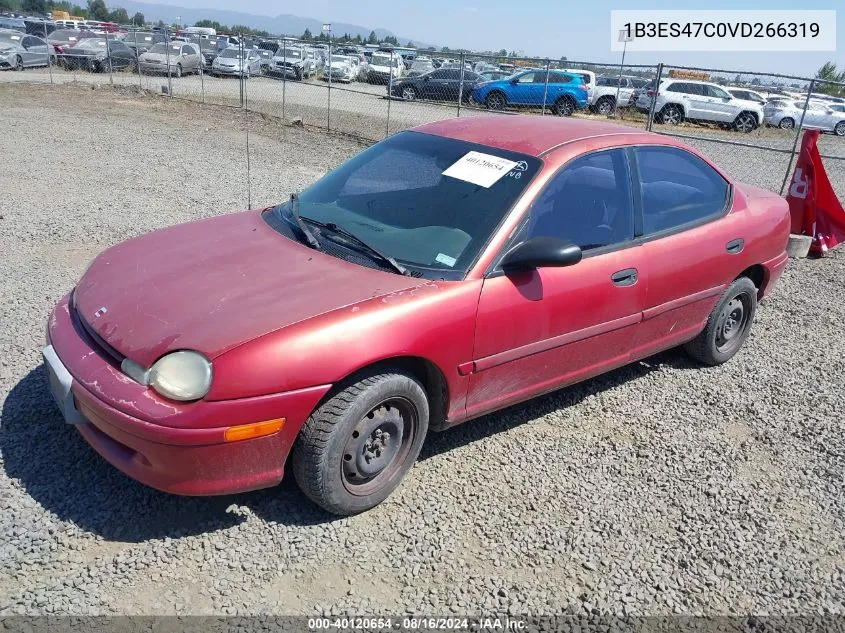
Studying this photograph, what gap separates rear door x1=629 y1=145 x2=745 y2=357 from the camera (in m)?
3.99

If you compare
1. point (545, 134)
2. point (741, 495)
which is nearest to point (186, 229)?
point (545, 134)

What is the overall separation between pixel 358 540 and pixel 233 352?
→ 1.01 meters

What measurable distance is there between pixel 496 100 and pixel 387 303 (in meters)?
18.0

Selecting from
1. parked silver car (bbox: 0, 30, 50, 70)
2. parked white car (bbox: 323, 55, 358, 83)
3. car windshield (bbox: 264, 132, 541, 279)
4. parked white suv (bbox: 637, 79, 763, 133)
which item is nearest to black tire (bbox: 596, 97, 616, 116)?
parked white suv (bbox: 637, 79, 763, 133)

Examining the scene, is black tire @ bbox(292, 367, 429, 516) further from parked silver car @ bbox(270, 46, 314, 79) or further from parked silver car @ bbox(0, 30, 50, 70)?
parked silver car @ bbox(0, 30, 50, 70)

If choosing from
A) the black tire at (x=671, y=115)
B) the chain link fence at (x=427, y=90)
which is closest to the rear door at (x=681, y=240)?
the chain link fence at (x=427, y=90)

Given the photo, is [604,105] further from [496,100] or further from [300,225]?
[300,225]

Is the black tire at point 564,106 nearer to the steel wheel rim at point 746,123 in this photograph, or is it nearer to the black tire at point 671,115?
the black tire at point 671,115

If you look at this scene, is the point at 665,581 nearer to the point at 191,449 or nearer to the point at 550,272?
the point at 550,272

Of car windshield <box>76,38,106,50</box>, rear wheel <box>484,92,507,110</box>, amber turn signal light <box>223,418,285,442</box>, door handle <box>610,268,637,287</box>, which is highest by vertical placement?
car windshield <box>76,38,106,50</box>

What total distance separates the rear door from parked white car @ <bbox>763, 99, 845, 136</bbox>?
957 inches

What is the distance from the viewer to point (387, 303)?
2.90 meters

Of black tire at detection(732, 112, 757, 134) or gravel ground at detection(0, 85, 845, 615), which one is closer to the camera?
gravel ground at detection(0, 85, 845, 615)

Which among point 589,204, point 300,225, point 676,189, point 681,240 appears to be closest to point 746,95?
point 676,189
